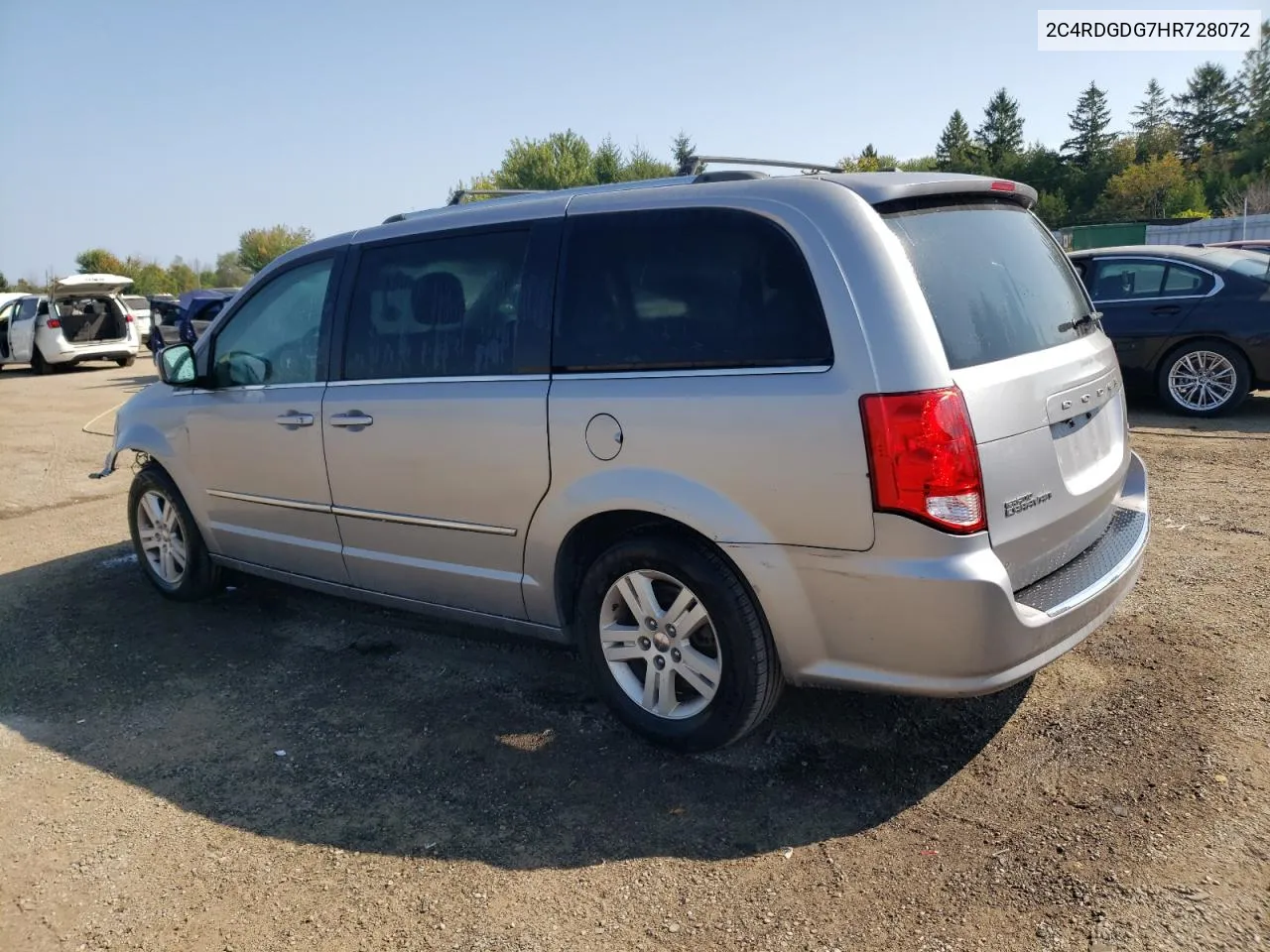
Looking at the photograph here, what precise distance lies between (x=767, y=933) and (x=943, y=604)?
1.02 metres

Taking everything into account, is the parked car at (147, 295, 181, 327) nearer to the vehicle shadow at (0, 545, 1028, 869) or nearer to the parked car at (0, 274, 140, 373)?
the parked car at (0, 274, 140, 373)

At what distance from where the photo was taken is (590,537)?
11.7 feet

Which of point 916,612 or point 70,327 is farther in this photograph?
point 70,327

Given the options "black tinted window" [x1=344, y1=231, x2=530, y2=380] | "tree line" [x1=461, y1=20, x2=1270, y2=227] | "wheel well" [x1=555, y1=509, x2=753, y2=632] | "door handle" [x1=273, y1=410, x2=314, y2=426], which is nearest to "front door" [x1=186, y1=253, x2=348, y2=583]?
"door handle" [x1=273, y1=410, x2=314, y2=426]

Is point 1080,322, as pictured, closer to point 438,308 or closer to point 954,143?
point 438,308

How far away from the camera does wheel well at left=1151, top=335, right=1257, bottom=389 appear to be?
8758mm

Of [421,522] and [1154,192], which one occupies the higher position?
[1154,192]

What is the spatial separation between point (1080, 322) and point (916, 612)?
1552 millimetres

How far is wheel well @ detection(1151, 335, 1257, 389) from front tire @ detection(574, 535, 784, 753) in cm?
767

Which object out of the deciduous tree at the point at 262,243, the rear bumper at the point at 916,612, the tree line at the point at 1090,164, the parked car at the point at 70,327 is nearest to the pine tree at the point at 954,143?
the tree line at the point at 1090,164

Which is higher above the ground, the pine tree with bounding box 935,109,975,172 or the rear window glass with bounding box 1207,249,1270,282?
the pine tree with bounding box 935,109,975,172

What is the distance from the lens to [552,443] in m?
3.47

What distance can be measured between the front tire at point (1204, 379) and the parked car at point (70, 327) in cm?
1972

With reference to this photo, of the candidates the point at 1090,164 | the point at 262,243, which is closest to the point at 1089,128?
the point at 1090,164
